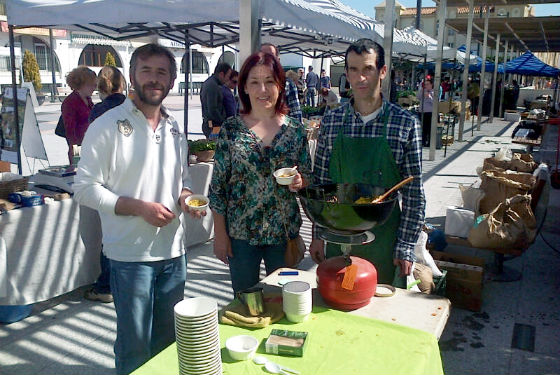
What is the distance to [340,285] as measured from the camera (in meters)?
1.86

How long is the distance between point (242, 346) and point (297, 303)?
0.30 m

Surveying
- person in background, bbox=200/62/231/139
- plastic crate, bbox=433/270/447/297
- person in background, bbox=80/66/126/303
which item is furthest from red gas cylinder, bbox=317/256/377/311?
person in background, bbox=200/62/231/139

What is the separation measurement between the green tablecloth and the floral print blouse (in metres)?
0.61

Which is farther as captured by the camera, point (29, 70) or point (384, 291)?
point (29, 70)

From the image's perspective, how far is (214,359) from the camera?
1412mm

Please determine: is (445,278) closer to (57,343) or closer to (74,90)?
(57,343)

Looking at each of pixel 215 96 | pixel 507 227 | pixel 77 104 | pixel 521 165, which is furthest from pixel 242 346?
pixel 215 96

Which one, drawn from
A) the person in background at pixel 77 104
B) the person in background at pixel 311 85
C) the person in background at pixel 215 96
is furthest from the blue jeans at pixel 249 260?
the person in background at pixel 311 85

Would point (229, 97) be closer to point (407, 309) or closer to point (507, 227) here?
point (507, 227)

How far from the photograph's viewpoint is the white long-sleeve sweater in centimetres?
204

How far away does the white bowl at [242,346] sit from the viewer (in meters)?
1.52

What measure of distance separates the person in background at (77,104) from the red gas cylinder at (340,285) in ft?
13.3

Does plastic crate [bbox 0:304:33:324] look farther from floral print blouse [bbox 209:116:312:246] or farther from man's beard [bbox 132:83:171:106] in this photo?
man's beard [bbox 132:83:171:106]

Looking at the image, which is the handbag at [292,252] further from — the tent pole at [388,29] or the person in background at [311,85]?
the person in background at [311,85]
